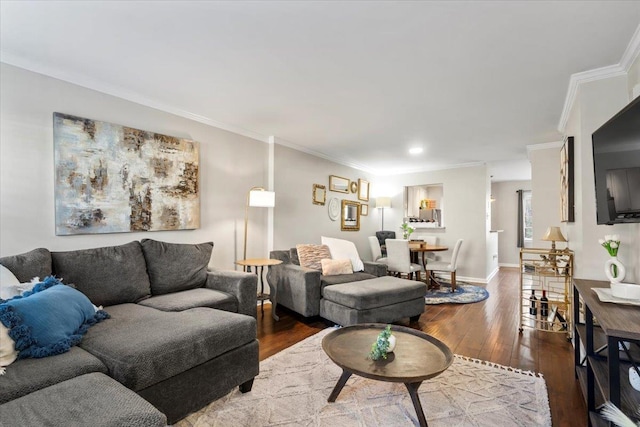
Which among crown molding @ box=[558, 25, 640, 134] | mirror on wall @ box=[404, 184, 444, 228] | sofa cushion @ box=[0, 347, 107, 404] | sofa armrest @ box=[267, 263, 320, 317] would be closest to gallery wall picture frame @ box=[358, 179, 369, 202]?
mirror on wall @ box=[404, 184, 444, 228]

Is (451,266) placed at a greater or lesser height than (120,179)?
lesser

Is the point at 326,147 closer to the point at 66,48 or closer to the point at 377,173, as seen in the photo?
the point at 377,173

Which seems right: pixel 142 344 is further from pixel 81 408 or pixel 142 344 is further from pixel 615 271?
pixel 615 271

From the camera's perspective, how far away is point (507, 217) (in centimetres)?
872

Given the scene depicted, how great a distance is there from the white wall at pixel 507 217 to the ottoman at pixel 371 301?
635 centimetres

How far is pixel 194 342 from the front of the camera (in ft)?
5.84

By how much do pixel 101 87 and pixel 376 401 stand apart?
3353 mm

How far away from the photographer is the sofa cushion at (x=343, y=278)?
3.68 m

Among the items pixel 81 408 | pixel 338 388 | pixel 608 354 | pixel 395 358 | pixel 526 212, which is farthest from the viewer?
pixel 526 212

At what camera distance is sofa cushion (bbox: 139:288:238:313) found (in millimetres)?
2514

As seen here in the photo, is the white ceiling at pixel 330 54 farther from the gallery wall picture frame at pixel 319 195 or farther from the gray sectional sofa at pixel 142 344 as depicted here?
the gallery wall picture frame at pixel 319 195

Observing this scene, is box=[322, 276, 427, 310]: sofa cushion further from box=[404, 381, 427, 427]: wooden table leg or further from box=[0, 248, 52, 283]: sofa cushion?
box=[0, 248, 52, 283]: sofa cushion

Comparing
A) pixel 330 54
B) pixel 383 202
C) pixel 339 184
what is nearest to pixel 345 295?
pixel 330 54

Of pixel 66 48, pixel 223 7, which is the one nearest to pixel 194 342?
pixel 223 7
